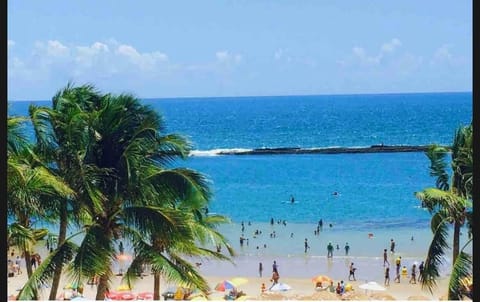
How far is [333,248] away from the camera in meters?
23.0

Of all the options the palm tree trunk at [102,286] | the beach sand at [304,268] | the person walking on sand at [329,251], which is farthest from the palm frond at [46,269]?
the person walking on sand at [329,251]

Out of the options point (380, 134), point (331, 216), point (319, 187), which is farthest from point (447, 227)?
point (380, 134)

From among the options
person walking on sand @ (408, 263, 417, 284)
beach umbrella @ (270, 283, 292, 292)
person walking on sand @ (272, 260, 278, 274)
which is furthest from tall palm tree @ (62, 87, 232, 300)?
person walking on sand @ (408, 263, 417, 284)

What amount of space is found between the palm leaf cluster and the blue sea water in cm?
44

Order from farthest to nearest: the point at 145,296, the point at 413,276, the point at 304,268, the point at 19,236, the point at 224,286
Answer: the point at 304,268 < the point at 413,276 < the point at 224,286 < the point at 145,296 < the point at 19,236

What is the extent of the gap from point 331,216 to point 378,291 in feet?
45.7

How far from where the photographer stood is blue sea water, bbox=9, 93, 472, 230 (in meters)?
30.4

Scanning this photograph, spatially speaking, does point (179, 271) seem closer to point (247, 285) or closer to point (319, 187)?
point (247, 285)

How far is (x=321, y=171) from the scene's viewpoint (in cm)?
4338

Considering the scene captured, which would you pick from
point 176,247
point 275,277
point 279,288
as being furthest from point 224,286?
point 176,247

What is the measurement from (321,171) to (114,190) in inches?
1478

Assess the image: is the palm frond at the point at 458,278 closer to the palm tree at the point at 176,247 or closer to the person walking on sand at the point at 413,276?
the palm tree at the point at 176,247

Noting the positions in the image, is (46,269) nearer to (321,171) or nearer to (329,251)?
(329,251)

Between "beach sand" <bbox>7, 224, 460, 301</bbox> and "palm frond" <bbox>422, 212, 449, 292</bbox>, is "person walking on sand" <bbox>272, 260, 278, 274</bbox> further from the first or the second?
"palm frond" <bbox>422, 212, 449, 292</bbox>
